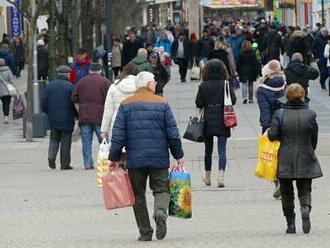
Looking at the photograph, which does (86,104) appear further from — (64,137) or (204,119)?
(204,119)

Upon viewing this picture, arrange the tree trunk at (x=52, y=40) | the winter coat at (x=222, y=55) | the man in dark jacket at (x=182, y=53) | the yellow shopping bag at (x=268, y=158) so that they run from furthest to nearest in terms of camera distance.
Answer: the man in dark jacket at (x=182, y=53) → the winter coat at (x=222, y=55) → the tree trunk at (x=52, y=40) → the yellow shopping bag at (x=268, y=158)

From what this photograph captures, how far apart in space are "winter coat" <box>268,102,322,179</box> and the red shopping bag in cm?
149

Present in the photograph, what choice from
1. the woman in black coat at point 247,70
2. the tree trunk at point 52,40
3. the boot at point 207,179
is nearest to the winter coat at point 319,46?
the woman in black coat at point 247,70

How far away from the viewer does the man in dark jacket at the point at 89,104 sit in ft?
66.8

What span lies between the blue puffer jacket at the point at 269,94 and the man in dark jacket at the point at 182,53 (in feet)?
89.2

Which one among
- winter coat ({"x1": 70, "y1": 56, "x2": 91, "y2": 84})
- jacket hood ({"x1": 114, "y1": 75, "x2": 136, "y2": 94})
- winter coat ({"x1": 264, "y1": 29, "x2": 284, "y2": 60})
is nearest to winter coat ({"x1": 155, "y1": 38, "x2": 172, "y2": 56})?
winter coat ({"x1": 264, "y1": 29, "x2": 284, "y2": 60})

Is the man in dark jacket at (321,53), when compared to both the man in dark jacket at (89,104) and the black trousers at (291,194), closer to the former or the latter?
the man in dark jacket at (89,104)

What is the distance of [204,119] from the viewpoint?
56.4ft

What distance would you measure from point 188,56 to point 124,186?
105 ft

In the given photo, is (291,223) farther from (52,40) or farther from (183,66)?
(183,66)

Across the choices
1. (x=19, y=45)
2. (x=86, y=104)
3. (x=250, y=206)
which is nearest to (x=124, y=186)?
(x=250, y=206)

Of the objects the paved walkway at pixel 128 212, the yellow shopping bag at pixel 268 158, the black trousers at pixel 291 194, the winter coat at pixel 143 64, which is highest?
the winter coat at pixel 143 64

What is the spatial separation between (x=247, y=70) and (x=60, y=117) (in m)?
12.9

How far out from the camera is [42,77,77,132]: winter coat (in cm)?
2080
